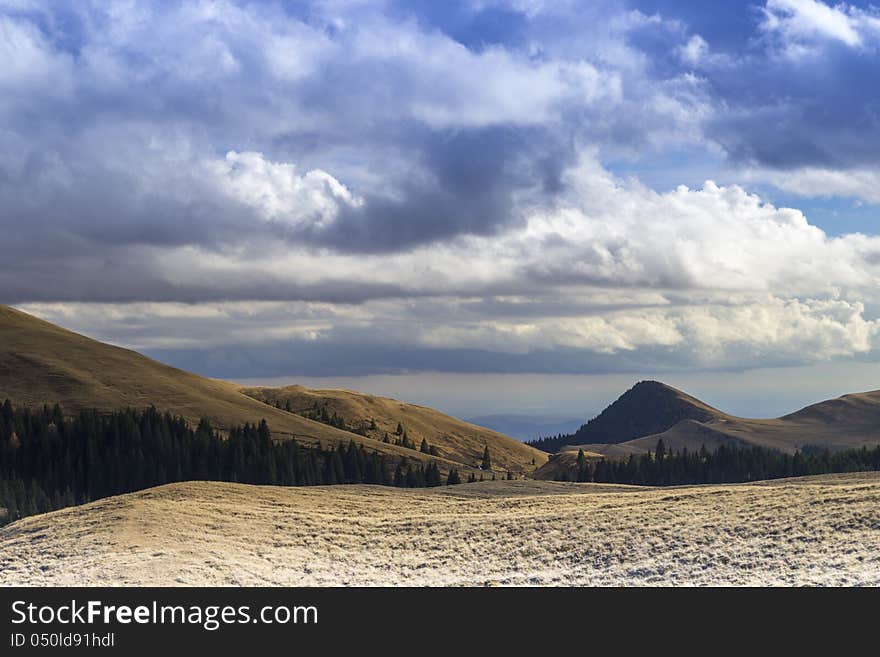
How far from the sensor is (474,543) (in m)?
47.2

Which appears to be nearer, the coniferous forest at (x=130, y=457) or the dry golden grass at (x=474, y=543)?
the dry golden grass at (x=474, y=543)

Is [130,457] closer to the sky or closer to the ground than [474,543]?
closer to the sky

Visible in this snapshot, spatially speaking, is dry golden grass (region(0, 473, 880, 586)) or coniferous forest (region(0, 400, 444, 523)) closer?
dry golden grass (region(0, 473, 880, 586))

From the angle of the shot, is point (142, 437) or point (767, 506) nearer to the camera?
point (767, 506)

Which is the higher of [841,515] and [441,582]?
[841,515]

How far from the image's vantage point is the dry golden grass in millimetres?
39781

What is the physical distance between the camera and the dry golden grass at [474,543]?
3978cm

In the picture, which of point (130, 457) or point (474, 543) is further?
point (130, 457)
